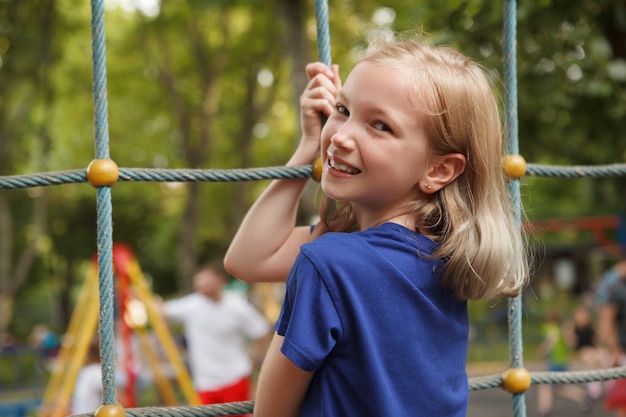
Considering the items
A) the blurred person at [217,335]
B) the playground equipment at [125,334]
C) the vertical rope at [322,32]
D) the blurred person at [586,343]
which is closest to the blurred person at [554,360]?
the blurred person at [586,343]

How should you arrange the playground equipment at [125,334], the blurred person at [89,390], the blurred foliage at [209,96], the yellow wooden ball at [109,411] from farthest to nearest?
the playground equipment at [125,334] → the blurred person at [89,390] → the blurred foliage at [209,96] → the yellow wooden ball at [109,411]

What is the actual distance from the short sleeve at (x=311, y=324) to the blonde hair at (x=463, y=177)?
218mm

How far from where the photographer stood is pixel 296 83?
7.72 m

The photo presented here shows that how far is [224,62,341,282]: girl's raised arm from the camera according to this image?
1491 millimetres

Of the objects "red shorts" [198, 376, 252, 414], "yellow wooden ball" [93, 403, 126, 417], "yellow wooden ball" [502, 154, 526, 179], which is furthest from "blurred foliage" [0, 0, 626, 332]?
"red shorts" [198, 376, 252, 414]

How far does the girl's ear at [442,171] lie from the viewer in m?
1.28

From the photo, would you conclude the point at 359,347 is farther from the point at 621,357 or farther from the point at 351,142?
the point at 621,357

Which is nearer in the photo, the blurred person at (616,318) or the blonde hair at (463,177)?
Answer: the blonde hair at (463,177)

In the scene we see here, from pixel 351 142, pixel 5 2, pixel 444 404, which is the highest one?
pixel 5 2

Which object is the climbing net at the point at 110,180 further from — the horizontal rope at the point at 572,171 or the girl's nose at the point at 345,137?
the girl's nose at the point at 345,137

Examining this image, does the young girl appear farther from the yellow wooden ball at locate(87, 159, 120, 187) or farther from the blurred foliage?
the yellow wooden ball at locate(87, 159, 120, 187)

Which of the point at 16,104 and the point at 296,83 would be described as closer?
the point at 296,83

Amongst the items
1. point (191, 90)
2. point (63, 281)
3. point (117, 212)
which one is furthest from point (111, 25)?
point (63, 281)

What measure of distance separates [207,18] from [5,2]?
5.15 metres
